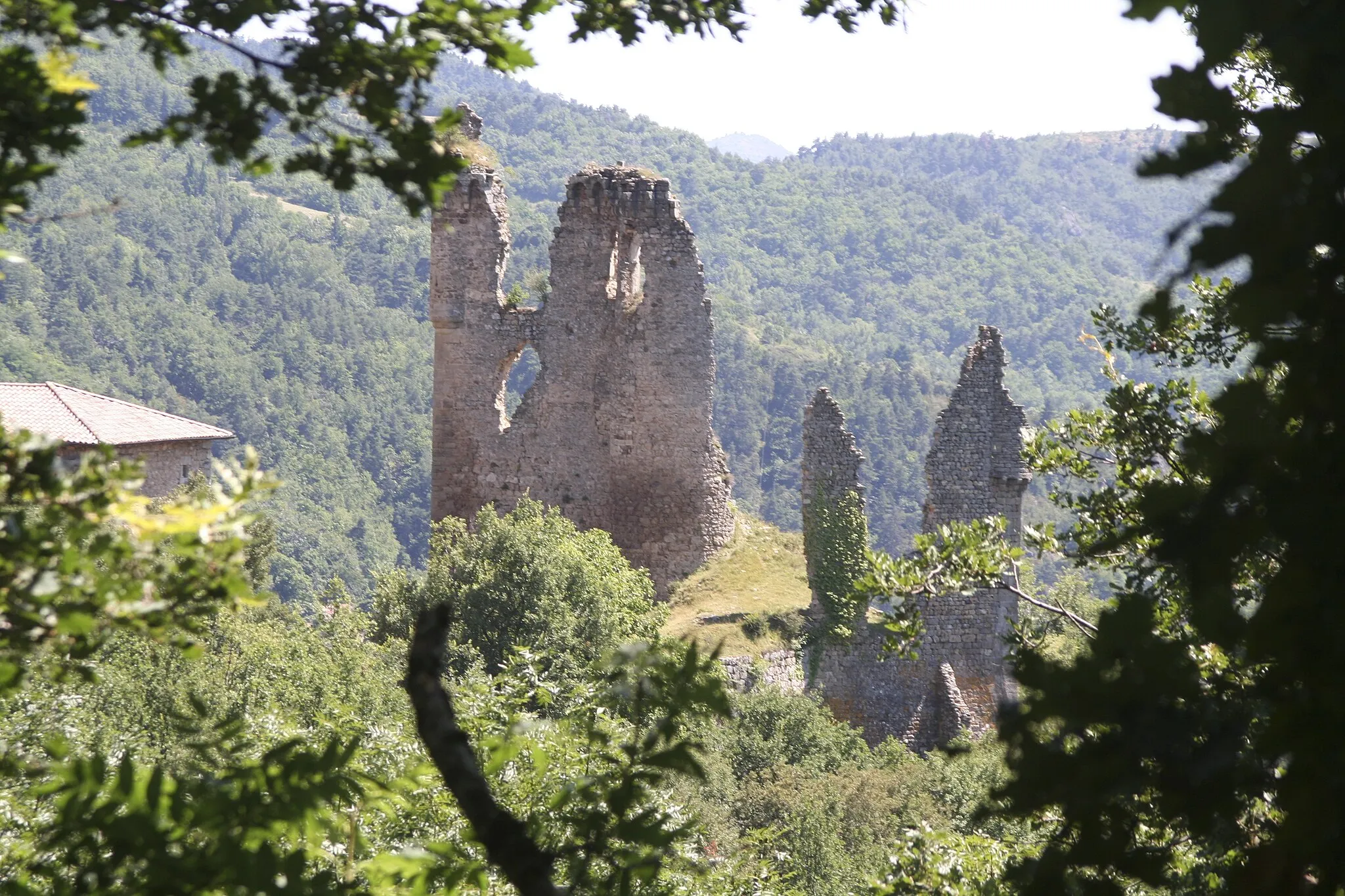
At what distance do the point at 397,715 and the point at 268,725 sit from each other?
10.7 ft

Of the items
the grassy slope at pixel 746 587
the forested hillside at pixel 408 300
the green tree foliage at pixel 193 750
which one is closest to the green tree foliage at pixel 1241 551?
the green tree foliage at pixel 193 750

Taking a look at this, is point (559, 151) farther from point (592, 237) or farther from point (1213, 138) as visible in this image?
point (1213, 138)

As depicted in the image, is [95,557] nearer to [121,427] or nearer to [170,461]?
[121,427]

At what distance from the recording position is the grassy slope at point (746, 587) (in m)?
19.7

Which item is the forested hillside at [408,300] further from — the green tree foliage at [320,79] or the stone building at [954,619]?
the green tree foliage at [320,79]

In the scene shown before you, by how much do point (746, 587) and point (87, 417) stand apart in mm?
13819

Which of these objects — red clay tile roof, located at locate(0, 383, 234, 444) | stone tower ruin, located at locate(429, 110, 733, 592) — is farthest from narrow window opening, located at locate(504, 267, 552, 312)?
red clay tile roof, located at locate(0, 383, 234, 444)

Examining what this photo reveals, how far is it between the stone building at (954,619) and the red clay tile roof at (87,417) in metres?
13.2

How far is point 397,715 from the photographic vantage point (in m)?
13.0

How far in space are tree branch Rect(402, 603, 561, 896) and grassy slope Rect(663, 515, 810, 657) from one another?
1591cm

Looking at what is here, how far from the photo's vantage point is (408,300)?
3083 inches

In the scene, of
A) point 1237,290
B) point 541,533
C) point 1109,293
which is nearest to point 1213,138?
point 1237,290

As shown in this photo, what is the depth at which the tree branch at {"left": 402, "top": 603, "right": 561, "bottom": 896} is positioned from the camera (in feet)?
9.18

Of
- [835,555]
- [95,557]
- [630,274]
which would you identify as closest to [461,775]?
[95,557]
